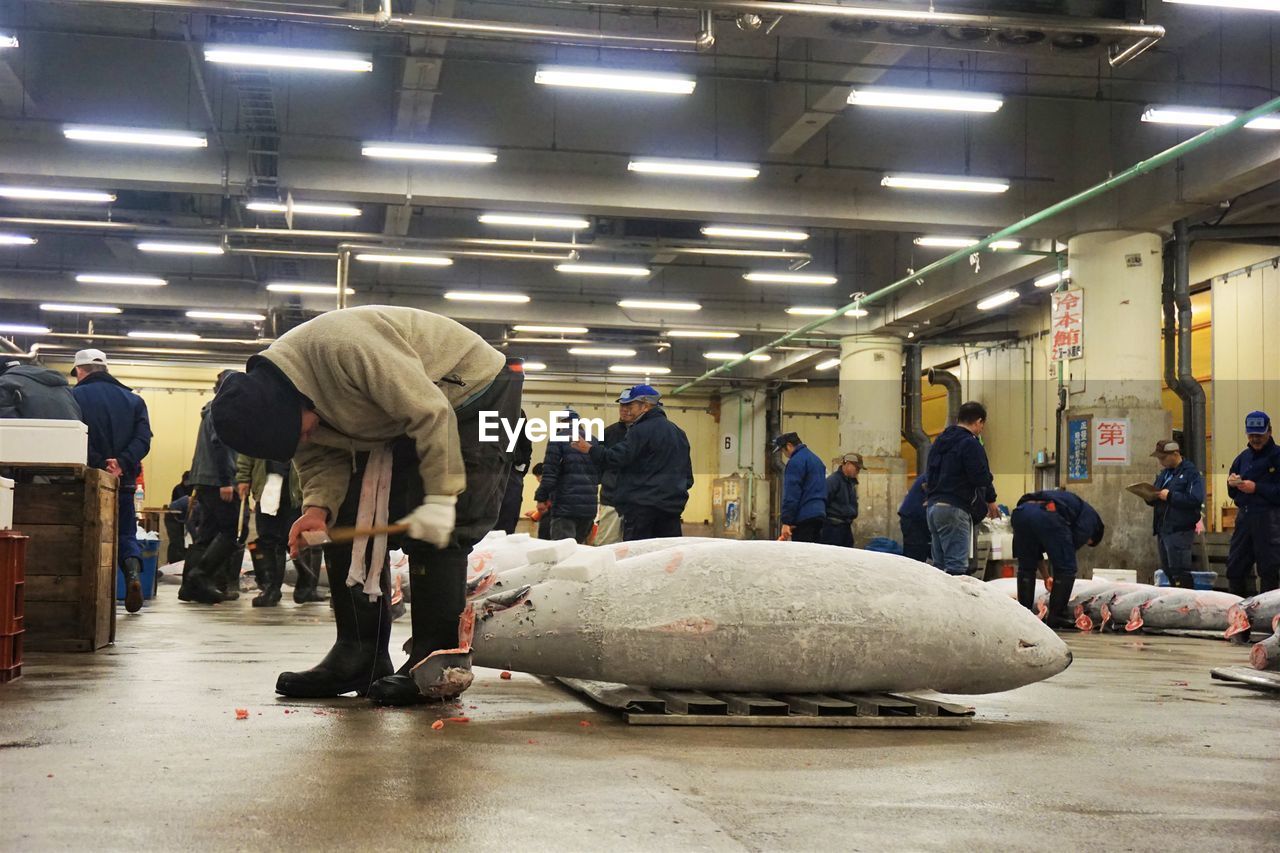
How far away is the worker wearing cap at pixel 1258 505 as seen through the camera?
11609 mm

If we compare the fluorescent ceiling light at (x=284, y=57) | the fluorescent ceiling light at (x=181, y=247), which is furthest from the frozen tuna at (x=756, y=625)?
the fluorescent ceiling light at (x=181, y=247)

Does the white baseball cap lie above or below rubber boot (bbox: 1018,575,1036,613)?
above

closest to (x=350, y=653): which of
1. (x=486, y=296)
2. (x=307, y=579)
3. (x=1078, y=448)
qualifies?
(x=307, y=579)

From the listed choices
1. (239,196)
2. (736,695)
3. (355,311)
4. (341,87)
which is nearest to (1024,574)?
(736,695)

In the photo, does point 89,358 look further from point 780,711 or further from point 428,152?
point 428,152

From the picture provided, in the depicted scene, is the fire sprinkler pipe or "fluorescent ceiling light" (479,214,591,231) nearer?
the fire sprinkler pipe

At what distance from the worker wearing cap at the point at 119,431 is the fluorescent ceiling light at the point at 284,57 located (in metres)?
4.57

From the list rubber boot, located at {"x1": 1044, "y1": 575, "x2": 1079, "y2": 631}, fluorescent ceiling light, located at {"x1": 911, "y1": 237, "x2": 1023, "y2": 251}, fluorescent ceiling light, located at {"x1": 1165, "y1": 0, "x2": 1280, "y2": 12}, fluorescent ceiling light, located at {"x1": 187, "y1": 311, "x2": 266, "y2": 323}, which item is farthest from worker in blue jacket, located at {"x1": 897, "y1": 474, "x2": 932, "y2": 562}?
fluorescent ceiling light, located at {"x1": 187, "y1": 311, "x2": 266, "y2": 323}

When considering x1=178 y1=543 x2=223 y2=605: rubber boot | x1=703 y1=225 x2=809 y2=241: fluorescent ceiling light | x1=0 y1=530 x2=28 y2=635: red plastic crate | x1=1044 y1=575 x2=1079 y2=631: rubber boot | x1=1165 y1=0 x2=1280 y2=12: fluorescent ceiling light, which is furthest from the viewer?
x1=703 y1=225 x2=809 y2=241: fluorescent ceiling light

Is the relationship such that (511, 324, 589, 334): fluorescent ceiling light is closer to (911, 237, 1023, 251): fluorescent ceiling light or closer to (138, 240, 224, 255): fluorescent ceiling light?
(138, 240, 224, 255): fluorescent ceiling light

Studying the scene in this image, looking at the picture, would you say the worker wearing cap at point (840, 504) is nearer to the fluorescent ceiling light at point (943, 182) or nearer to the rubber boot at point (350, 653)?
the fluorescent ceiling light at point (943, 182)

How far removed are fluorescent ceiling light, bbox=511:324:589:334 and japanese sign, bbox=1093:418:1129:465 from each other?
41.6 feet

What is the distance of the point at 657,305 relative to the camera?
26.3 m

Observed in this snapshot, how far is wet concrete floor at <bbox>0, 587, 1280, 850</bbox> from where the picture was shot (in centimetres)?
237
